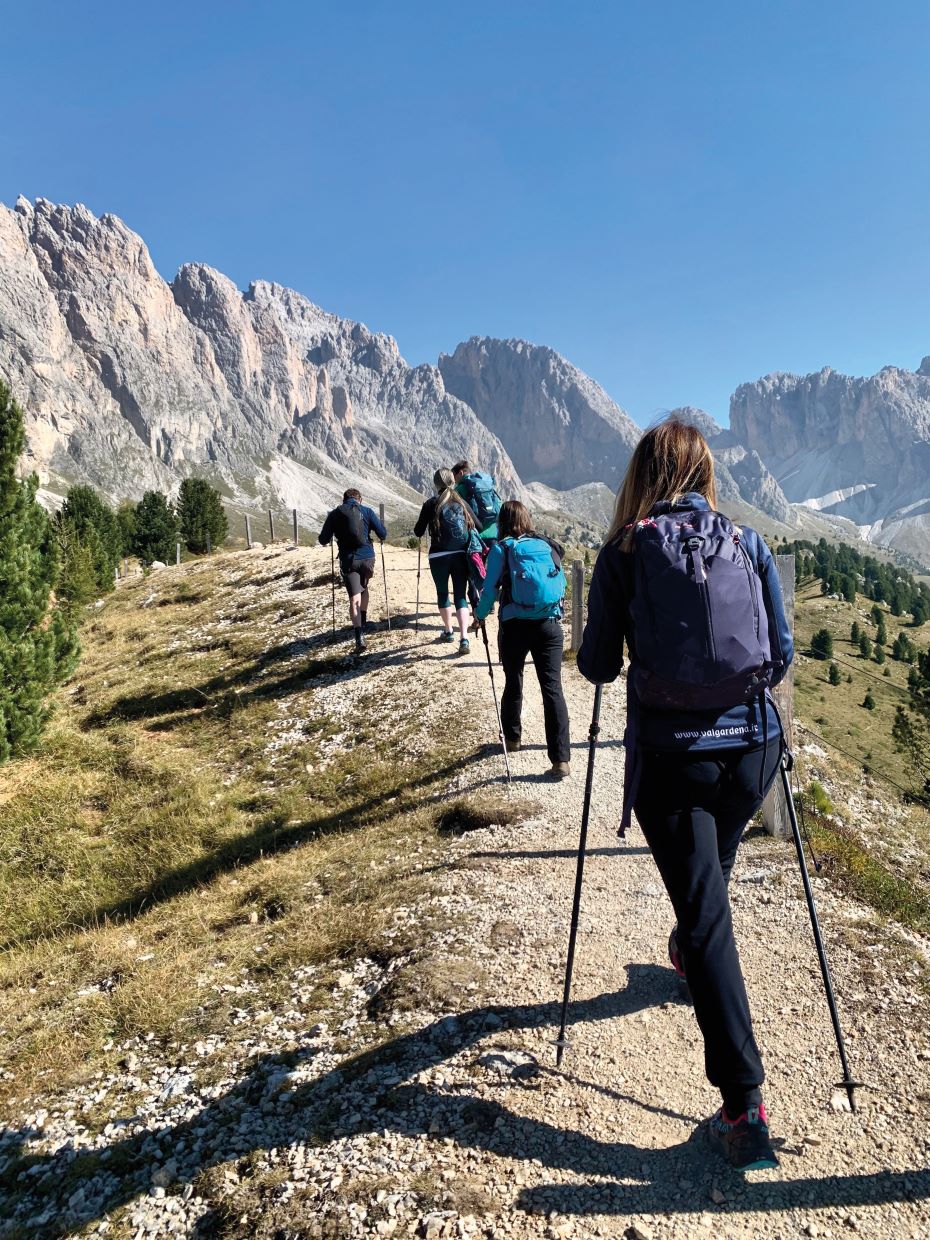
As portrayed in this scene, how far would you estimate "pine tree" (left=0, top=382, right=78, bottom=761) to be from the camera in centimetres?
1234

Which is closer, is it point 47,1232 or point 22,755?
point 47,1232

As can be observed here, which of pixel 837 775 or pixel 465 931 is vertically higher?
pixel 465 931

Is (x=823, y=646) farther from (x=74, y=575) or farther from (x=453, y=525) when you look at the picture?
(x=453, y=525)

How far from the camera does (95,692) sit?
16.9 m

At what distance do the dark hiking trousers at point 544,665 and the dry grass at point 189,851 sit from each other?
166 centimetres

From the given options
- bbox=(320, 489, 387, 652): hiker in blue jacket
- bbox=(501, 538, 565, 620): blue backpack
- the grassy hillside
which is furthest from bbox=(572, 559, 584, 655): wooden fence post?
the grassy hillside

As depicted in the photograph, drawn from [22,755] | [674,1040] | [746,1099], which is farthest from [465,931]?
[22,755]

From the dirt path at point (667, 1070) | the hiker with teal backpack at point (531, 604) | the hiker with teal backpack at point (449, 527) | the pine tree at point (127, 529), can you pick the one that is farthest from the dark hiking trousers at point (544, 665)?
the pine tree at point (127, 529)

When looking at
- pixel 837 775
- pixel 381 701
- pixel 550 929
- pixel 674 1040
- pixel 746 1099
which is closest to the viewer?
pixel 746 1099

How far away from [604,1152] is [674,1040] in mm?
972

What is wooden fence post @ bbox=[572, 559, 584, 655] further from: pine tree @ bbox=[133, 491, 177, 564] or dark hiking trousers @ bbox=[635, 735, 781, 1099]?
pine tree @ bbox=[133, 491, 177, 564]

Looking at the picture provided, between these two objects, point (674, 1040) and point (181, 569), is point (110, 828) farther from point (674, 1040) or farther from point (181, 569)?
point (181, 569)

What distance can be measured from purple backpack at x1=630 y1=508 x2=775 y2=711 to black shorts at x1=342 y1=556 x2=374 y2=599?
11.3 metres

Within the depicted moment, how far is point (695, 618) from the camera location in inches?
120
